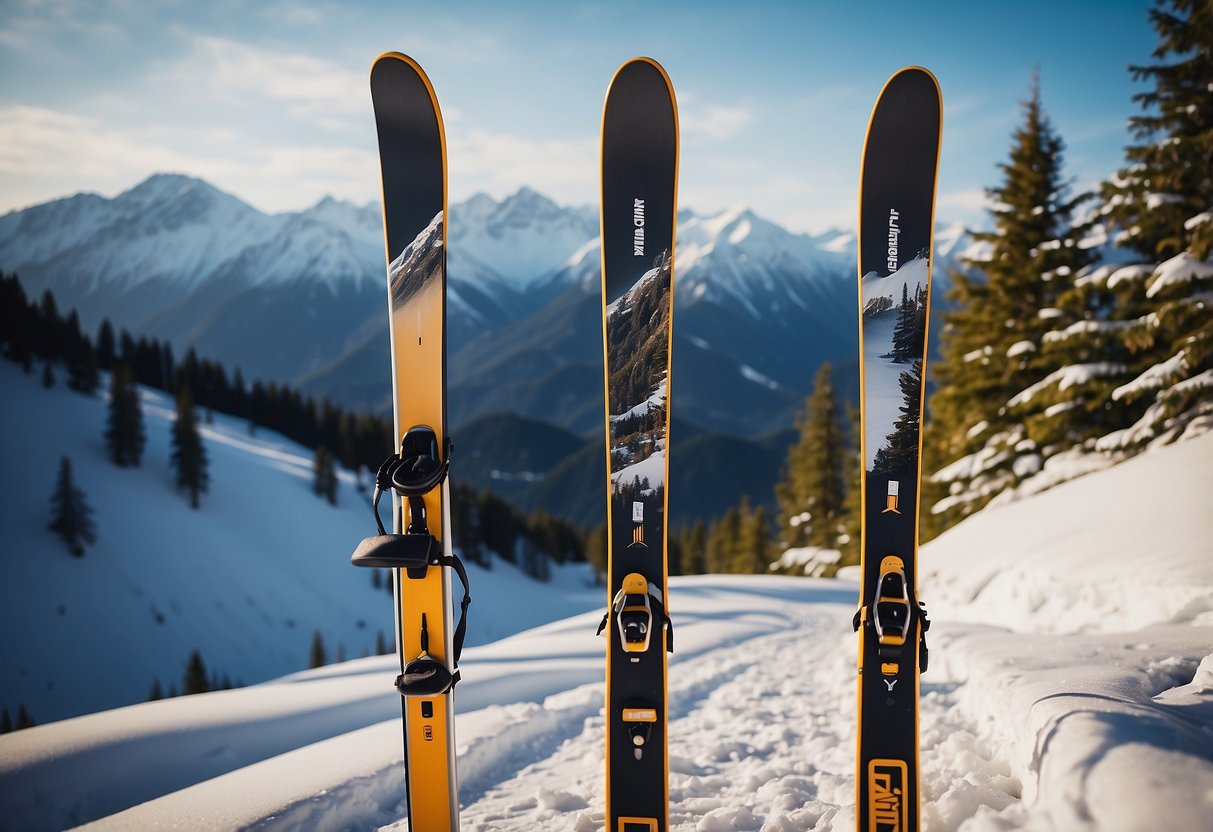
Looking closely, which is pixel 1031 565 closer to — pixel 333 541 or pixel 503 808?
pixel 503 808

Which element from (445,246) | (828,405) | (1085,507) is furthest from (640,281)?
(828,405)

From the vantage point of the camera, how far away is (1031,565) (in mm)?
6254

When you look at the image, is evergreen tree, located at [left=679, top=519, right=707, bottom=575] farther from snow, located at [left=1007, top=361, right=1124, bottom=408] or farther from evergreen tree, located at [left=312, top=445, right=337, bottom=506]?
snow, located at [left=1007, top=361, right=1124, bottom=408]

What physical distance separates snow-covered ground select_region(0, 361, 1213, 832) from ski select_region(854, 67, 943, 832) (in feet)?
0.81

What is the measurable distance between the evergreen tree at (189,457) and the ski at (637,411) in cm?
5200

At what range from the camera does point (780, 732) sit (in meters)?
4.18

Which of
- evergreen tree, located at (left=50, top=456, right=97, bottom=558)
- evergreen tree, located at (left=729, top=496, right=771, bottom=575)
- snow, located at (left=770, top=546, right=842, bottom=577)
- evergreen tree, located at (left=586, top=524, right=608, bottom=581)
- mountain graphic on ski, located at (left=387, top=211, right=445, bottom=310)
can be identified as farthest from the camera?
evergreen tree, located at (left=586, top=524, right=608, bottom=581)

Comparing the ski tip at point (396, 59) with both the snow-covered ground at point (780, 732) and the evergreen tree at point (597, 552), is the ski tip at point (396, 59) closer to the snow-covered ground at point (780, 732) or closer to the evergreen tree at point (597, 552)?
the snow-covered ground at point (780, 732)

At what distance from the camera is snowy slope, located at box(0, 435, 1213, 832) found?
8.23ft

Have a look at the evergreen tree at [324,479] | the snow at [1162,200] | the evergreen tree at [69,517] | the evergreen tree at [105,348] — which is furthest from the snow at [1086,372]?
the evergreen tree at [105,348]

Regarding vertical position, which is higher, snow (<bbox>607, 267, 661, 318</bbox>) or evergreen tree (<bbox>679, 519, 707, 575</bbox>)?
snow (<bbox>607, 267, 661, 318</bbox>)

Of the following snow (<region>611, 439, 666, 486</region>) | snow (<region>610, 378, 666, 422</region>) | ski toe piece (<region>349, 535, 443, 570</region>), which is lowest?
ski toe piece (<region>349, 535, 443, 570</region>)

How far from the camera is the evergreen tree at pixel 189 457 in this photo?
47219 mm

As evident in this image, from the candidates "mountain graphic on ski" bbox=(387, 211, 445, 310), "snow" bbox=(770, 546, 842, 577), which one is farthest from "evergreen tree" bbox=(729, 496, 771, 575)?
"mountain graphic on ski" bbox=(387, 211, 445, 310)
